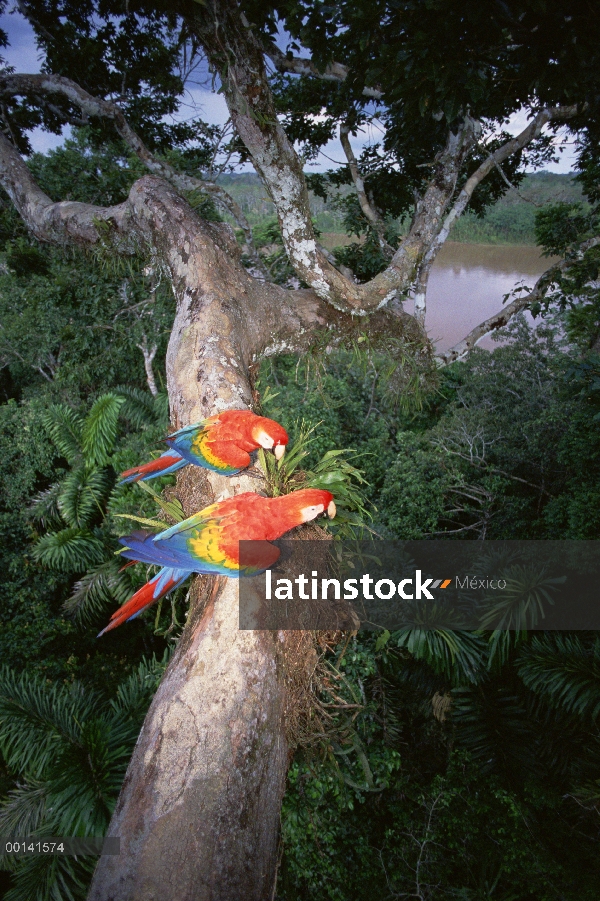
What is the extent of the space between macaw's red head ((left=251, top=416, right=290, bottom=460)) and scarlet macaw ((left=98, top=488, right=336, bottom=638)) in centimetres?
31

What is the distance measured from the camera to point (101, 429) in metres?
6.10

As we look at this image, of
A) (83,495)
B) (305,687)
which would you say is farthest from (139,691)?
(83,495)

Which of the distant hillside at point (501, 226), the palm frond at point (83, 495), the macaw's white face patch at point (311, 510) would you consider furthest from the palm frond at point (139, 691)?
the distant hillside at point (501, 226)

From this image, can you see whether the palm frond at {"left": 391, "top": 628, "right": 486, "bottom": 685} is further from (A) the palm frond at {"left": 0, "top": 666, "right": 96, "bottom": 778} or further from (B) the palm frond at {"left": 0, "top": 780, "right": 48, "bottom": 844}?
(B) the palm frond at {"left": 0, "top": 780, "right": 48, "bottom": 844}

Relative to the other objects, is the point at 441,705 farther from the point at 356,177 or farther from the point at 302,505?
the point at 356,177

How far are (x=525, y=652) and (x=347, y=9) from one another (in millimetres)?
4609

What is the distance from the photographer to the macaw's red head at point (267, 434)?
78.6 inches

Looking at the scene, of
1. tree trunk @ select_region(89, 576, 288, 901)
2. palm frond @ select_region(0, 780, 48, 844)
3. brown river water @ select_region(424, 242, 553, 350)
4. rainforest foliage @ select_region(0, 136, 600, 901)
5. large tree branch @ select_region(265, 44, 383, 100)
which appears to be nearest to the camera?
tree trunk @ select_region(89, 576, 288, 901)

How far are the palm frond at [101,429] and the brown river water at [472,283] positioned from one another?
300 inches

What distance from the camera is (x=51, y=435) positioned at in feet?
21.7

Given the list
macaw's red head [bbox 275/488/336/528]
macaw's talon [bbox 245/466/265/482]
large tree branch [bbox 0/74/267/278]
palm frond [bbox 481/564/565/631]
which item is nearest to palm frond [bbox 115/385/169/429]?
large tree branch [bbox 0/74/267/278]

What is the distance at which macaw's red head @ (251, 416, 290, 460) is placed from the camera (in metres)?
2.00

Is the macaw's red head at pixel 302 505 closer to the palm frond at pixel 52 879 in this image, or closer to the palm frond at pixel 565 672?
the palm frond at pixel 565 672

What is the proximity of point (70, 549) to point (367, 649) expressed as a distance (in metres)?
4.34
